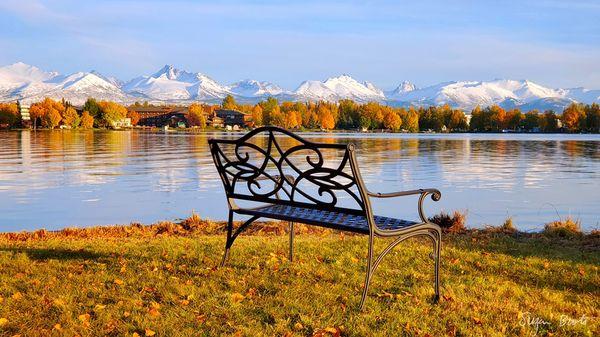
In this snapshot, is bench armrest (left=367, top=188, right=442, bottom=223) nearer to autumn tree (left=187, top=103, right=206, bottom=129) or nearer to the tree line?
the tree line

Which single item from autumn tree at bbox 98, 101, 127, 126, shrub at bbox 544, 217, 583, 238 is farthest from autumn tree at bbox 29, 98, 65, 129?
shrub at bbox 544, 217, 583, 238

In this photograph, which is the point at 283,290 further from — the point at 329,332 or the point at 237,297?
the point at 329,332

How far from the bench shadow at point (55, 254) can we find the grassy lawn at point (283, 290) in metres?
0.01

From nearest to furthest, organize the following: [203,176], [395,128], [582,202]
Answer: [582,202]
[203,176]
[395,128]

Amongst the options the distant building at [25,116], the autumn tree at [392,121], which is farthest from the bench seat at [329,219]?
the autumn tree at [392,121]

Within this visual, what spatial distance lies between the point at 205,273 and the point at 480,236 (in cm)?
533

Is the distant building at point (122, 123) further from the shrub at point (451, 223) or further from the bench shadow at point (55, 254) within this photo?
the bench shadow at point (55, 254)

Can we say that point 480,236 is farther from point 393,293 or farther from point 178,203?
point 178,203

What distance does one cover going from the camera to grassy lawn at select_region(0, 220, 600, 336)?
15.5 feet

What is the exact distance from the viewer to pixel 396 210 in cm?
A: 1551

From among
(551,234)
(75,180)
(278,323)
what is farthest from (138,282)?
(75,180)

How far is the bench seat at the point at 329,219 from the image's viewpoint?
5340 millimetres

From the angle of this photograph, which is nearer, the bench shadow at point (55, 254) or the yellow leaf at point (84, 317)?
the yellow leaf at point (84, 317)

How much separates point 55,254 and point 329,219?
152 inches
